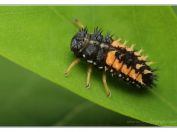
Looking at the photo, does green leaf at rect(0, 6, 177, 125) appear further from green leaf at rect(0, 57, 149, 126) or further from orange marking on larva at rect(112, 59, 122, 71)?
green leaf at rect(0, 57, 149, 126)

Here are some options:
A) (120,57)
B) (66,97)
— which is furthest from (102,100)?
(66,97)

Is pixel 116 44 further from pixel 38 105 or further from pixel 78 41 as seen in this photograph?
pixel 38 105

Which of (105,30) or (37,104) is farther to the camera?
(37,104)

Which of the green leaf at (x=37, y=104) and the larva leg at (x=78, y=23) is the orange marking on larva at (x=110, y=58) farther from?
the green leaf at (x=37, y=104)

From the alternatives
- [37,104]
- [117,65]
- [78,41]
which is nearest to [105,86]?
[117,65]

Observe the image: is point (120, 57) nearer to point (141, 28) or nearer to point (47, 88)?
point (141, 28)

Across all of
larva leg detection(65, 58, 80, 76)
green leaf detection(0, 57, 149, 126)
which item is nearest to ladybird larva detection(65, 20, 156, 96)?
larva leg detection(65, 58, 80, 76)

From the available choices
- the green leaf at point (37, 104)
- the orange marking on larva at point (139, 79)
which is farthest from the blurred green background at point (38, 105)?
the orange marking on larva at point (139, 79)
